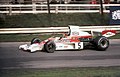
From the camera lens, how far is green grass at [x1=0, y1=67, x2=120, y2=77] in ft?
37.1

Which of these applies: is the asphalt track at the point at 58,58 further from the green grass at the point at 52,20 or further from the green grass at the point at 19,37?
the green grass at the point at 52,20

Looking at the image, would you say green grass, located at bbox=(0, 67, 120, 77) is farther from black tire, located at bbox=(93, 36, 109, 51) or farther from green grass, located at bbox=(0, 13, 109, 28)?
green grass, located at bbox=(0, 13, 109, 28)

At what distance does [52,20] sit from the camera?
2803 cm

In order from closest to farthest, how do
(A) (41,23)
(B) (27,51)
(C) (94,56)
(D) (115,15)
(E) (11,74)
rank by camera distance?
1. (E) (11,74)
2. (C) (94,56)
3. (B) (27,51)
4. (D) (115,15)
5. (A) (41,23)

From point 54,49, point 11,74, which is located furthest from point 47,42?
point 11,74

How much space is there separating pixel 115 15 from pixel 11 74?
14739 mm

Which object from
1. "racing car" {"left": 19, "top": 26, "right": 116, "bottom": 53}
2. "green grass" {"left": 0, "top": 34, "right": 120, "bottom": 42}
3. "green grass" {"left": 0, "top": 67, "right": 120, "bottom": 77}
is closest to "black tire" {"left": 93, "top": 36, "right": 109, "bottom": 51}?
"racing car" {"left": 19, "top": 26, "right": 116, "bottom": 53}

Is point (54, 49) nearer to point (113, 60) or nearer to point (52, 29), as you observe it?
point (113, 60)

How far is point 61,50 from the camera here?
1759 cm

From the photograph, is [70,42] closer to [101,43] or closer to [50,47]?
[50,47]

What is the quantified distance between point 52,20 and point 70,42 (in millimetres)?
10931

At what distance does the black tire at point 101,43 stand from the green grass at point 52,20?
29.0 feet

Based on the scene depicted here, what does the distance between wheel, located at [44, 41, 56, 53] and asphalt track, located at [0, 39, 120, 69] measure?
0.17 m

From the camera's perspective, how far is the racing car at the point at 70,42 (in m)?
16.7
